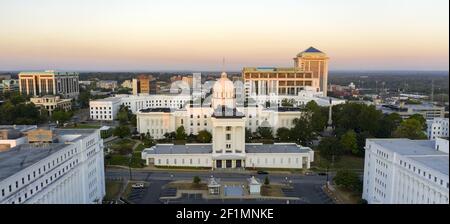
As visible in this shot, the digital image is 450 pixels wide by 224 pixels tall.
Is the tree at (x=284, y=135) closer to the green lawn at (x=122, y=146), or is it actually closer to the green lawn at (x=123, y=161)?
the green lawn at (x=123, y=161)

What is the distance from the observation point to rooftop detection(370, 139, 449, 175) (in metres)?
18.2

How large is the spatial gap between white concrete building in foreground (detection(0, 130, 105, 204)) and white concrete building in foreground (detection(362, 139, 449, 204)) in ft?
58.5

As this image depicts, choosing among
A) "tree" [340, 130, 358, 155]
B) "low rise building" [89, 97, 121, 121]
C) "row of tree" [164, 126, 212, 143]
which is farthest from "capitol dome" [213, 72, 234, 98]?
"low rise building" [89, 97, 121, 121]

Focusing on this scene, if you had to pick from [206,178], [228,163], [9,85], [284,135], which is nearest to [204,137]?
[228,163]

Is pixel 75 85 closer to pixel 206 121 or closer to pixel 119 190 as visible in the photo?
pixel 206 121

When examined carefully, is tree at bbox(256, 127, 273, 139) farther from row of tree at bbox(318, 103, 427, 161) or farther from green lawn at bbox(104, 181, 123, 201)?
green lawn at bbox(104, 181, 123, 201)

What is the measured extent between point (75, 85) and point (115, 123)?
4228 cm

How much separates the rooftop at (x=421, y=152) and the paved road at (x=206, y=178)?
5780 mm

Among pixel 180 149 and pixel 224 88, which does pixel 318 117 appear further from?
pixel 180 149

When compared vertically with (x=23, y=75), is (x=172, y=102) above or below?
below

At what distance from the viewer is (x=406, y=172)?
781 inches

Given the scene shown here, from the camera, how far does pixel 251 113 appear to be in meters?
49.5

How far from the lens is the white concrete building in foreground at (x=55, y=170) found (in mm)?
15500

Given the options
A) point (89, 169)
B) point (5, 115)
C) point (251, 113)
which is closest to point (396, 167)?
point (89, 169)
